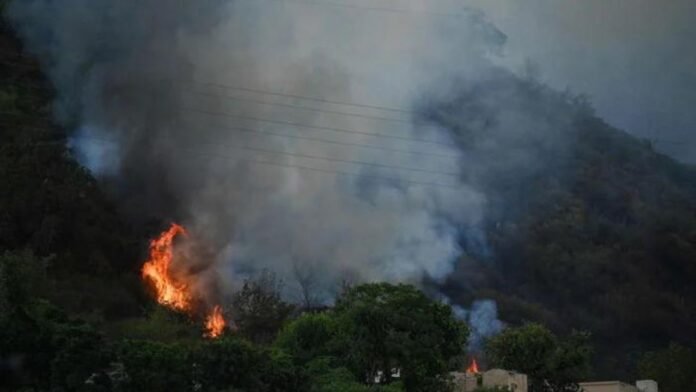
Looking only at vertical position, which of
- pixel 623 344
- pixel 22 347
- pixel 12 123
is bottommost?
pixel 22 347

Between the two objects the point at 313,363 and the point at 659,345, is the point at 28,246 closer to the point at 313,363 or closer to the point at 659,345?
the point at 313,363

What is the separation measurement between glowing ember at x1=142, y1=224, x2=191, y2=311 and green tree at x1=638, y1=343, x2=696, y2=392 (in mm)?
42110

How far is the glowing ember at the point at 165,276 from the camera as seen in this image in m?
89.1

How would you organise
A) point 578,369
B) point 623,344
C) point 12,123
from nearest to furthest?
point 578,369 → point 12,123 → point 623,344

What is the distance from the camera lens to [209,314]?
8944cm

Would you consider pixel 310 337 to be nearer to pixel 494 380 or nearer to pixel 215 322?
pixel 494 380

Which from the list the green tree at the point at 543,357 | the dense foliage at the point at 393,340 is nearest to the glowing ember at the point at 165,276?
the dense foliage at the point at 393,340

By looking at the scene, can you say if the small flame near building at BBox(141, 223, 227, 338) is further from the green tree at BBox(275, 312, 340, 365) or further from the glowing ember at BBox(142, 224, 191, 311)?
the green tree at BBox(275, 312, 340, 365)

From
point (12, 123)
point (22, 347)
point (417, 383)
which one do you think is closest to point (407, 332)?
point (417, 383)

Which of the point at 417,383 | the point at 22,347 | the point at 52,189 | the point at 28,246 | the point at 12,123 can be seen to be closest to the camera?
the point at 22,347

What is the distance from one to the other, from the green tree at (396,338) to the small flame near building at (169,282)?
26.6m

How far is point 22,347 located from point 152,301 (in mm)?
38289

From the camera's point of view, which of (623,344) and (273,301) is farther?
(623,344)

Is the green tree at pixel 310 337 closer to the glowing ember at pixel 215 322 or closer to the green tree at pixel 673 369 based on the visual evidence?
the glowing ember at pixel 215 322
